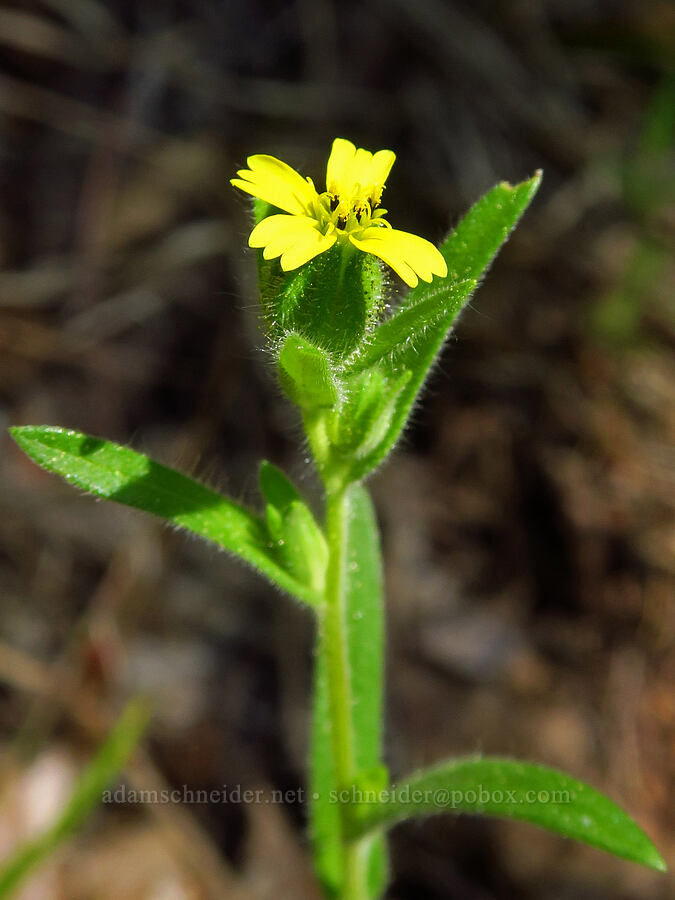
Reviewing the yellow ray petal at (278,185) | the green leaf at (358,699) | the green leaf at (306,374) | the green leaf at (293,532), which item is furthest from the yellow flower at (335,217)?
the green leaf at (358,699)

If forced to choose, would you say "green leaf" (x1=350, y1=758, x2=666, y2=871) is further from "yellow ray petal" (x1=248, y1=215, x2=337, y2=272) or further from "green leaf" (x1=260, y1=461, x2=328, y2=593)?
"yellow ray petal" (x1=248, y1=215, x2=337, y2=272)

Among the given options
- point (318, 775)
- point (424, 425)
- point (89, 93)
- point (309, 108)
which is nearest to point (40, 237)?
point (89, 93)

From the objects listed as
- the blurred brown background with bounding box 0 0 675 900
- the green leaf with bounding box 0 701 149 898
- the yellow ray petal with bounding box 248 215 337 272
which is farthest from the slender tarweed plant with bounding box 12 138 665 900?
the green leaf with bounding box 0 701 149 898

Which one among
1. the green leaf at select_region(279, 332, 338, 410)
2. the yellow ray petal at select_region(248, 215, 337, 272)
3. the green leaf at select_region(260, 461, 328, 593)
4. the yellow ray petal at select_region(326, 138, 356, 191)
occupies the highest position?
the yellow ray petal at select_region(326, 138, 356, 191)

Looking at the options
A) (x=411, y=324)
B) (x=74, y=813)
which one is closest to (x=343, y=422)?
(x=411, y=324)

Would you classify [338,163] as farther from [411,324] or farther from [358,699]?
[358,699]

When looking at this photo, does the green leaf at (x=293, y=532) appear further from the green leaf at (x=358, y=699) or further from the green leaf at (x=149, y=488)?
the green leaf at (x=358, y=699)

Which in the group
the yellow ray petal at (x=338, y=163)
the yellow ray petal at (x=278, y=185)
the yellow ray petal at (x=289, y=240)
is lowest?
the yellow ray petal at (x=289, y=240)
